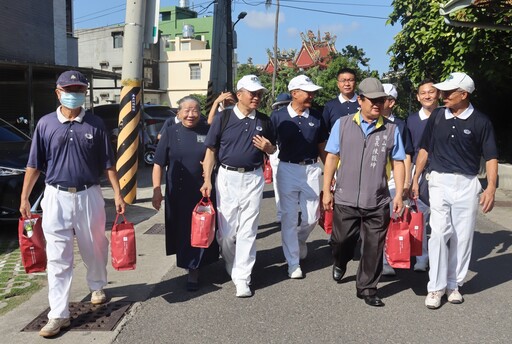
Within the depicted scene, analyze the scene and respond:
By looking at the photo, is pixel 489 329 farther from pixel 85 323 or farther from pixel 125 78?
pixel 125 78

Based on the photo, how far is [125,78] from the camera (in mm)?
9062

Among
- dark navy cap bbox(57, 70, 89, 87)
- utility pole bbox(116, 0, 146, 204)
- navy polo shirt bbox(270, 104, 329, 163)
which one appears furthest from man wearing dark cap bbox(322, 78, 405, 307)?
utility pole bbox(116, 0, 146, 204)

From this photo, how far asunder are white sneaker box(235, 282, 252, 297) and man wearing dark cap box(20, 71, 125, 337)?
147cm

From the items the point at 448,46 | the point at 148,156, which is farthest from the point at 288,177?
the point at 148,156

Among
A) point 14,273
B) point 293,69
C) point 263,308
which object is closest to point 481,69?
point 263,308

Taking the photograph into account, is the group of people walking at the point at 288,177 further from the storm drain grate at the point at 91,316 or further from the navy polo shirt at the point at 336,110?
the navy polo shirt at the point at 336,110

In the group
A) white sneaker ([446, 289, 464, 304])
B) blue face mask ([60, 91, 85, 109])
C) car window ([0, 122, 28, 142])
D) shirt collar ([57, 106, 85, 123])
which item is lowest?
white sneaker ([446, 289, 464, 304])

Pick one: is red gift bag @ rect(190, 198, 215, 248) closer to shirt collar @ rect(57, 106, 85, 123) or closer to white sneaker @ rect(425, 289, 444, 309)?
shirt collar @ rect(57, 106, 85, 123)

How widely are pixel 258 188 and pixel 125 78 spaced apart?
4845mm

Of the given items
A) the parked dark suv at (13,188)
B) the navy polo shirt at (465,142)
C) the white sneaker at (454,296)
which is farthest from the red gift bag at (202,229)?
the parked dark suv at (13,188)

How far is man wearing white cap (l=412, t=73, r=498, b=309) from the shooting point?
4.64 meters

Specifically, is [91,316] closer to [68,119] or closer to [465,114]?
[68,119]

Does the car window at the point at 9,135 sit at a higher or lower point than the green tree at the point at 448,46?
lower

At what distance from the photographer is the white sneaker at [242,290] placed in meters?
4.95
